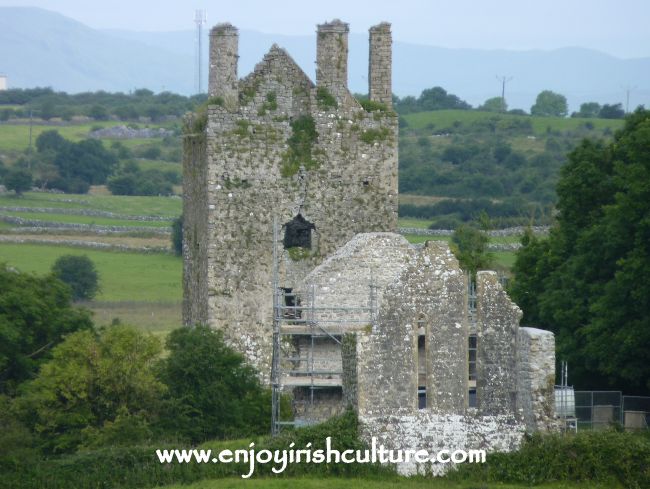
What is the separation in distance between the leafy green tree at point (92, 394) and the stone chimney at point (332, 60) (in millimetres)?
6289

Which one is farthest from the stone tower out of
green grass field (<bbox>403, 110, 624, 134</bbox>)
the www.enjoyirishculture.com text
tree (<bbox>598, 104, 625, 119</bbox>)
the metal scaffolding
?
tree (<bbox>598, 104, 625, 119</bbox>)

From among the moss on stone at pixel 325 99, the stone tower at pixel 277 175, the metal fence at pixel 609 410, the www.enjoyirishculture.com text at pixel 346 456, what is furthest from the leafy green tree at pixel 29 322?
the www.enjoyirishculture.com text at pixel 346 456

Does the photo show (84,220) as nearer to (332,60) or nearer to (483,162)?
(483,162)

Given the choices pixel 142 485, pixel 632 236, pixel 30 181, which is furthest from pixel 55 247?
pixel 142 485

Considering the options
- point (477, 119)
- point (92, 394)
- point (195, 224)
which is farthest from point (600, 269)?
point (477, 119)

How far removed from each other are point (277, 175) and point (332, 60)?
251cm

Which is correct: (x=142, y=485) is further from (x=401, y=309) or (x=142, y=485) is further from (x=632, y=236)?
(x=632, y=236)

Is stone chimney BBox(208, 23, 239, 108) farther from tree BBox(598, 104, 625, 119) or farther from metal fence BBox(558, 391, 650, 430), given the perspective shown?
tree BBox(598, 104, 625, 119)

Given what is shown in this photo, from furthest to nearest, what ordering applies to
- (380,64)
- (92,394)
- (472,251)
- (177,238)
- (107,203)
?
(107,203) → (177,238) → (472,251) → (380,64) → (92,394)

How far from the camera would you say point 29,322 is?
127 feet

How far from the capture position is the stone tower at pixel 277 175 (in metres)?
34.0

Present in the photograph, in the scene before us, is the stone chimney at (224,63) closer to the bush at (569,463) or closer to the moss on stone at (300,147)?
the moss on stone at (300,147)

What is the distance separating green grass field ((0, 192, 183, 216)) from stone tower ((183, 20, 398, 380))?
246 feet

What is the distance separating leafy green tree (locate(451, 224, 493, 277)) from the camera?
40.2 m
